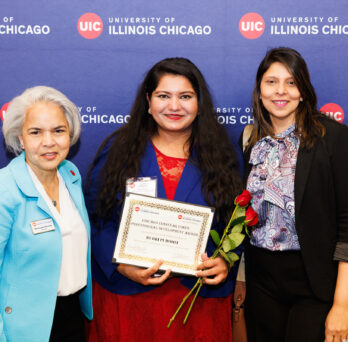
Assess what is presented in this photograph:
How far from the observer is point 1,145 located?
10.0 feet

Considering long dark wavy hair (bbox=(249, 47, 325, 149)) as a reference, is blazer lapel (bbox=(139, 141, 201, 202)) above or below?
below

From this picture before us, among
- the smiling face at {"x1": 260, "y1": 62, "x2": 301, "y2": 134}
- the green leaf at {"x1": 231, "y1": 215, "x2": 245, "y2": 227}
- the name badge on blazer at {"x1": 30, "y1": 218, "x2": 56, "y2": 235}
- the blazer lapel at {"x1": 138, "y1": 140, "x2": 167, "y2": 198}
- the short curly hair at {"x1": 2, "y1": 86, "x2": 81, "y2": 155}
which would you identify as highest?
the smiling face at {"x1": 260, "y1": 62, "x2": 301, "y2": 134}

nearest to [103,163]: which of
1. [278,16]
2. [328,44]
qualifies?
[278,16]

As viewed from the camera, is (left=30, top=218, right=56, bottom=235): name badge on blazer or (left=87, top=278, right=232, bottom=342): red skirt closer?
(left=30, top=218, right=56, bottom=235): name badge on blazer

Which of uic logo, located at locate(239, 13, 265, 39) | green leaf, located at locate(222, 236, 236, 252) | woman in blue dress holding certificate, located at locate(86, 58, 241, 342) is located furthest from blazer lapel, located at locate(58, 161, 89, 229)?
uic logo, located at locate(239, 13, 265, 39)

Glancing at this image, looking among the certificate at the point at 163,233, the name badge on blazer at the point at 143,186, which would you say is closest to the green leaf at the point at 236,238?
the certificate at the point at 163,233

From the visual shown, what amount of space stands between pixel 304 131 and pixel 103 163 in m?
1.15

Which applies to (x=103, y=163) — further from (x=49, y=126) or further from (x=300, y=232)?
(x=300, y=232)

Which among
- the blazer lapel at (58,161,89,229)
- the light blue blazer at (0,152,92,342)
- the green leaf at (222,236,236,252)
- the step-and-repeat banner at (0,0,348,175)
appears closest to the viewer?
the light blue blazer at (0,152,92,342)

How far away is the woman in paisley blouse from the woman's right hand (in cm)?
56

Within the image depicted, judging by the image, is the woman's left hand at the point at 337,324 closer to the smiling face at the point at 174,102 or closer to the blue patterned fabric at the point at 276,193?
the blue patterned fabric at the point at 276,193

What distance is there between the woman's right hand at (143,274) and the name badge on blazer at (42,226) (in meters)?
0.51

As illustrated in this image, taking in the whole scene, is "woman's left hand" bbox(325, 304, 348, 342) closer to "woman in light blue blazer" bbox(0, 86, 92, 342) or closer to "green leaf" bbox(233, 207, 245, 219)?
"green leaf" bbox(233, 207, 245, 219)

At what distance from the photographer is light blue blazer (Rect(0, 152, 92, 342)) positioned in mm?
1740
